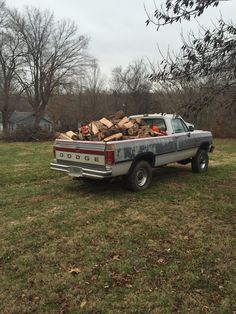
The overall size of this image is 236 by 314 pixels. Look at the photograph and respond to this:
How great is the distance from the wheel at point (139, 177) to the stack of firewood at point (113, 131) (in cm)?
72

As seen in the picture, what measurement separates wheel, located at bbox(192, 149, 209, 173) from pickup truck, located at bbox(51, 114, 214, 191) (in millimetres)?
401

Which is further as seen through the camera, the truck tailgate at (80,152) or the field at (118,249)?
the truck tailgate at (80,152)

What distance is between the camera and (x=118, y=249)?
4648 mm

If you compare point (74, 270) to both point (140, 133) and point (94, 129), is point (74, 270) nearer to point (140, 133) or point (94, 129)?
point (94, 129)

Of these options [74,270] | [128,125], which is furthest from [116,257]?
[128,125]

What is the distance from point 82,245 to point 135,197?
107 inches

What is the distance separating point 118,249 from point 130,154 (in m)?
→ 2.96

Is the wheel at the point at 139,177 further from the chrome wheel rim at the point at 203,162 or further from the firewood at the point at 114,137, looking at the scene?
the chrome wheel rim at the point at 203,162

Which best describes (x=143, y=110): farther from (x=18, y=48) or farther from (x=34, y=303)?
(x=34, y=303)

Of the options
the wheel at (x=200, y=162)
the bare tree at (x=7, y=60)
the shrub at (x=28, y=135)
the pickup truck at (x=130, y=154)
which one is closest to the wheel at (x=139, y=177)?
the pickup truck at (x=130, y=154)

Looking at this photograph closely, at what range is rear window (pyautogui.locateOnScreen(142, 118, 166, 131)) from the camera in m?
8.91

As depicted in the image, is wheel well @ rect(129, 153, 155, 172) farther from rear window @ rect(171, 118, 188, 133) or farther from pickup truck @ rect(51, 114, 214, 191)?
rear window @ rect(171, 118, 188, 133)

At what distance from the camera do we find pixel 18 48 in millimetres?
37781

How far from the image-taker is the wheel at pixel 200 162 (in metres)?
9.91
